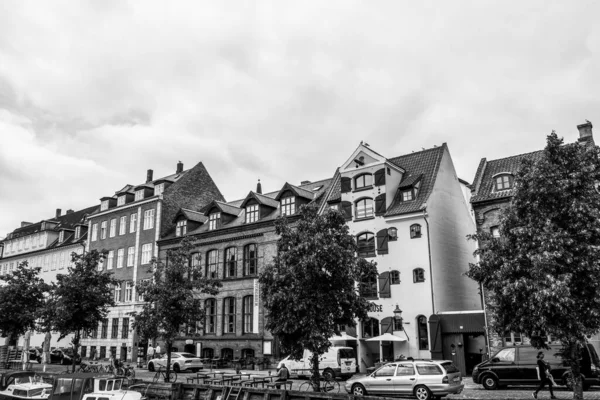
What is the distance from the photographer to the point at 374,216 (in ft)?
121

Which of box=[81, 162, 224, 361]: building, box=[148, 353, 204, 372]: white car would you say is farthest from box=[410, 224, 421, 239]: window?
box=[81, 162, 224, 361]: building

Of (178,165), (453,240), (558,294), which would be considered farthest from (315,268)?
(178,165)

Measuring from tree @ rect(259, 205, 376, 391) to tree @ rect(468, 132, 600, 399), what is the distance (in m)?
5.46

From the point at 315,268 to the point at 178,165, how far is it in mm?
41217

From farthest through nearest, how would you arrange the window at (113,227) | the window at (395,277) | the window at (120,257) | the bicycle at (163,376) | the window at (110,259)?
the window at (113,227)
the window at (110,259)
the window at (120,257)
the window at (395,277)
the bicycle at (163,376)

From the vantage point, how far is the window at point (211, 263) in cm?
4573

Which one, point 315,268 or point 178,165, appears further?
point 178,165

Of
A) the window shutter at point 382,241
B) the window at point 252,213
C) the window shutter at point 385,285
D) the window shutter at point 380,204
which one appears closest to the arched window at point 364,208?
the window shutter at point 380,204

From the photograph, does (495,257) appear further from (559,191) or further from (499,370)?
(499,370)

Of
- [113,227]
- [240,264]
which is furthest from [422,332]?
[113,227]

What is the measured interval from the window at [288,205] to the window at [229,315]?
28.1 feet

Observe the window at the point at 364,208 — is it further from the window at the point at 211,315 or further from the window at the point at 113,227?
the window at the point at 113,227

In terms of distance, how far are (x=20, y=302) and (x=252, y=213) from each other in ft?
62.0

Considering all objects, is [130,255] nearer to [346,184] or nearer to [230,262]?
[230,262]
